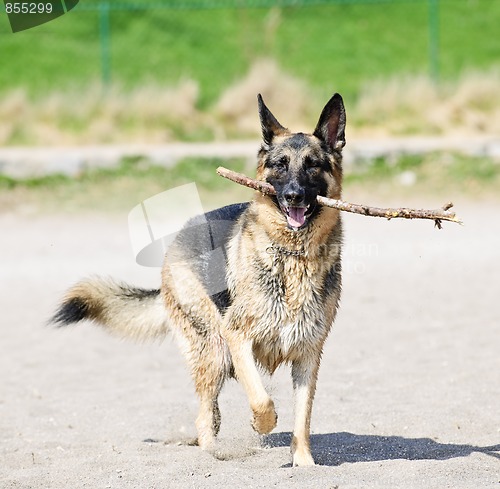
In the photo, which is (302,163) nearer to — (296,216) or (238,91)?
(296,216)

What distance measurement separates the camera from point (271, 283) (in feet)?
17.1

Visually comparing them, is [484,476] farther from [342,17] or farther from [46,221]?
[342,17]

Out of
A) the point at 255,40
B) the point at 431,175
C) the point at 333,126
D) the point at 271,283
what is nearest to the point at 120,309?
the point at 271,283

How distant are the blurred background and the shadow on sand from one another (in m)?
7.86

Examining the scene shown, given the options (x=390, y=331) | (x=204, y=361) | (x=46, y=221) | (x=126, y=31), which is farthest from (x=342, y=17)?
(x=204, y=361)

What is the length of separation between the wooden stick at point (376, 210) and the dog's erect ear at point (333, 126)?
43cm

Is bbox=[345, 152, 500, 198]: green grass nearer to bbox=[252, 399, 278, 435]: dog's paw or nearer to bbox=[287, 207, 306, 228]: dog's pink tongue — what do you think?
bbox=[287, 207, 306, 228]: dog's pink tongue

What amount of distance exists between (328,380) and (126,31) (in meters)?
17.5

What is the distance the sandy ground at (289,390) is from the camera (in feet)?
16.0

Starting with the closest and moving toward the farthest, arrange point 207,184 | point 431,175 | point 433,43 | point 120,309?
1. point 120,309
2. point 207,184
3. point 431,175
4. point 433,43

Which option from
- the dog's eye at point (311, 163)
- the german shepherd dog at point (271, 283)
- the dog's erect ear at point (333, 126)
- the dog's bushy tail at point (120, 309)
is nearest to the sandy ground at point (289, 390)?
the german shepherd dog at point (271, 283)

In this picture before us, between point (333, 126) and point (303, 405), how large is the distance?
154 centimetres

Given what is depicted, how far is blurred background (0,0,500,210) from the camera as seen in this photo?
13672mm

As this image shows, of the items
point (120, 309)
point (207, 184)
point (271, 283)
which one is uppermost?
point (207, 184)
